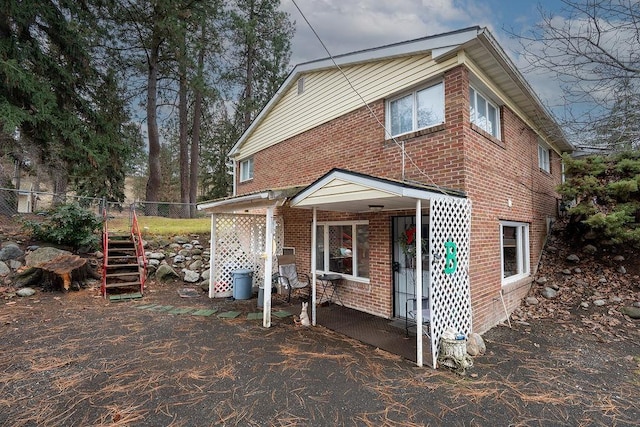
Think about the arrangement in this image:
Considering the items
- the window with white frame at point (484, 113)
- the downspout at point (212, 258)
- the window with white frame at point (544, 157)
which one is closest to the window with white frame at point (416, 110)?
the window with white frame at point (484, 113)

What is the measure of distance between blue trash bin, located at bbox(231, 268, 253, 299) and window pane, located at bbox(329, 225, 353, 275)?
247cm

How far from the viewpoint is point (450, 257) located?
486 cm

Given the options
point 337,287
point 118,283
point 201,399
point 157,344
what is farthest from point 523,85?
point 118,283

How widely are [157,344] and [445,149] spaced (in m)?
6.09

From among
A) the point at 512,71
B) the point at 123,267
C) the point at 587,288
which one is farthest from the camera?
the point at 123,267

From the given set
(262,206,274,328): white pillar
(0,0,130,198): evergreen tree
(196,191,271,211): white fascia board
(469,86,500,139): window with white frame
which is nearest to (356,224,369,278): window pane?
(262,206,274,328): white pillar

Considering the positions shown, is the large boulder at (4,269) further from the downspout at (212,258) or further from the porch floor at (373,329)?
the porch floor at (373,329)

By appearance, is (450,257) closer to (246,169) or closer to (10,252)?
(246,169)

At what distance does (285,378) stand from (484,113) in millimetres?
6395

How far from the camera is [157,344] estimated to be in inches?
204

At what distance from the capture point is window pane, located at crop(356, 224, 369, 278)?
7.16 m

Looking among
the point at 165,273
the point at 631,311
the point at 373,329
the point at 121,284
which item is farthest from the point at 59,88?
the point at 631,311

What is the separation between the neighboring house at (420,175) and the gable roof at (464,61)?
1.1 inches

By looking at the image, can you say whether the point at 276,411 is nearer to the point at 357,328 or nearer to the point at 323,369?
the point at 323,369
